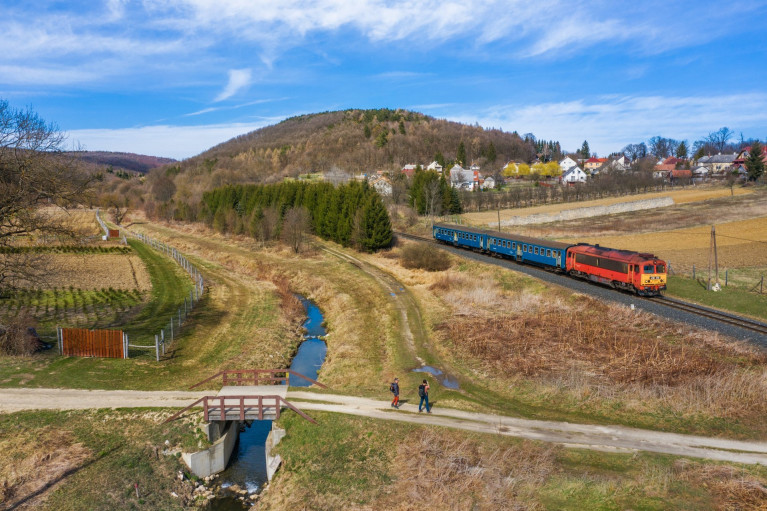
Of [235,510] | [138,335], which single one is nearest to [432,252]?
[138,335]

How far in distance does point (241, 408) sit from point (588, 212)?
83773 mm

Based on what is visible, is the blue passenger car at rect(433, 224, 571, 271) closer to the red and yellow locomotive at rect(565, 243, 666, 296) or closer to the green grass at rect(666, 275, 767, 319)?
the red and yellow locomotive at rect(565, 243, 666, 296)

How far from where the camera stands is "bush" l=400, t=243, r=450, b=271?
168ft


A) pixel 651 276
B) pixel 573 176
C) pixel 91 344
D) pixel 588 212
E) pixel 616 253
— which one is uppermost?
pixel 573 176

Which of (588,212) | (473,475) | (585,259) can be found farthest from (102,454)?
(588,212)

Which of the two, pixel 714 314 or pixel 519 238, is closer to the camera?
pixel 714 314

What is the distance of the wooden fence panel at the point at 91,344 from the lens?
27.0 meters

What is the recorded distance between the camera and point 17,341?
86.1 feet

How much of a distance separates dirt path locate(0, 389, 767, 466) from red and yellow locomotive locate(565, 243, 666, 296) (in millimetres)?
18897

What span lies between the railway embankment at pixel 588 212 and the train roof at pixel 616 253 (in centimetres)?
4011

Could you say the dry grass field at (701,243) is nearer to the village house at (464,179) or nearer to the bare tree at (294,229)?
the bare tree at (294,229)

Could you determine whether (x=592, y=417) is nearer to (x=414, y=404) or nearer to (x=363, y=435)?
(x=414, y=404)

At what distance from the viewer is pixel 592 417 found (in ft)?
63.8

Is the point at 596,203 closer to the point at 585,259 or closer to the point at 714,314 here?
the point at 585,259
